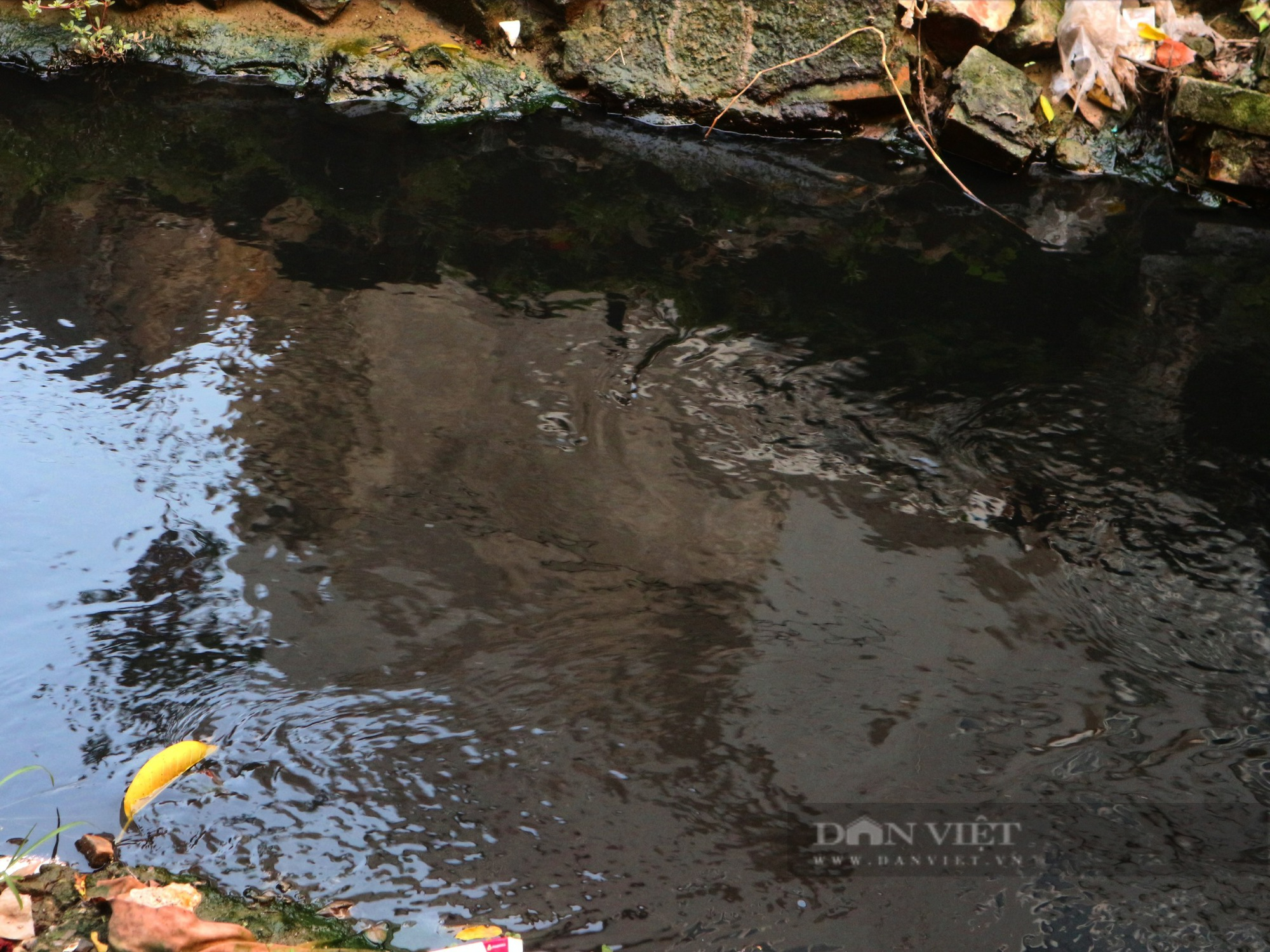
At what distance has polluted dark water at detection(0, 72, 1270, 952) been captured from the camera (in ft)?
6.50

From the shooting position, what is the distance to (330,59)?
5.68 m

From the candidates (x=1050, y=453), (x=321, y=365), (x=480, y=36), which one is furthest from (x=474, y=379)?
(x=480, y=36)

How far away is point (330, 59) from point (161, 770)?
15.3 ft

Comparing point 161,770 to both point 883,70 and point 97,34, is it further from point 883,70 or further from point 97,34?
point 97,34

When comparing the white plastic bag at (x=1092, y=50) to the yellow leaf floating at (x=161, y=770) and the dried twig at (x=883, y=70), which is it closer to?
the dried twig at (x=883, y=70)

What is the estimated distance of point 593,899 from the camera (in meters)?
1.88

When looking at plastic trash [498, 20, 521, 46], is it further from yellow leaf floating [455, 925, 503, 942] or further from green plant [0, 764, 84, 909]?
yellow leaf floating [455, 925, 503, 942]

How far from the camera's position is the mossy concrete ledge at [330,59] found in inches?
221

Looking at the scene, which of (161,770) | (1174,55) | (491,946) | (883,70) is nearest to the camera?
(491,946)

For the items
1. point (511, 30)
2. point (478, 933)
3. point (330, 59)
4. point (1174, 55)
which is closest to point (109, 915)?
point (478, 933)

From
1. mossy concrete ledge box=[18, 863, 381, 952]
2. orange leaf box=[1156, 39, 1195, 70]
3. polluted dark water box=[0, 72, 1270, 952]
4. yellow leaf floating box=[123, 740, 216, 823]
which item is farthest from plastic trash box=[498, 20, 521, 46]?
mossy concrete ledge box=[18, 863, 381, 952]

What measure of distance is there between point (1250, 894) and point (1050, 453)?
1.48m

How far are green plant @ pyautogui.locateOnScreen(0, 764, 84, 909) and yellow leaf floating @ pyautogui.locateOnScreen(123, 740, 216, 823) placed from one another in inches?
3.7

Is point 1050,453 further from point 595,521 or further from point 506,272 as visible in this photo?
point 506,272
